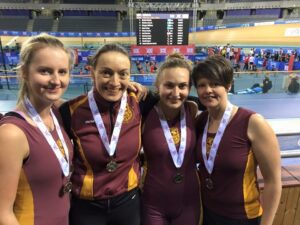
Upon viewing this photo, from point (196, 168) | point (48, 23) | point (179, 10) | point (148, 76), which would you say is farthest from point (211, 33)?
point (196, 168)

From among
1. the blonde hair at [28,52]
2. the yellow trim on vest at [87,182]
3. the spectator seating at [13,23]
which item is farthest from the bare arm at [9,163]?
the spectator seating at [13,23]

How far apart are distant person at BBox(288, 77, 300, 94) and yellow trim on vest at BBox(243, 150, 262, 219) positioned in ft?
22.9

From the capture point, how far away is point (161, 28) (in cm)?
975

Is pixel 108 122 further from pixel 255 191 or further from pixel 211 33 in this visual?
pixel 211 33

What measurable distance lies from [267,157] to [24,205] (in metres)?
1.25

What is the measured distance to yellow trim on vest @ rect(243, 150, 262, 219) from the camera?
1751 millimetres

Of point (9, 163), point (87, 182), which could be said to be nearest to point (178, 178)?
point (87, 182)

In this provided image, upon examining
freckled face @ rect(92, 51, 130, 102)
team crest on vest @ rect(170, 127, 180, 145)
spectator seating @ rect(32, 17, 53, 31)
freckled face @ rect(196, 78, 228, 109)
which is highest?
spectator seating @ rect(32, 17, 53, 31)

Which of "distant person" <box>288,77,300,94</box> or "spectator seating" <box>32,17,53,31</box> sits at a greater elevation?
"spectator seating" <box>32,17,53,31</box>

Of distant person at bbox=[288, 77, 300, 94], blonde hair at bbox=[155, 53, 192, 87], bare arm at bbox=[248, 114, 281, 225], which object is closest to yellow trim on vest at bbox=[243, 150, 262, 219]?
bare arm at bbox=[248, 114, 281, 225]

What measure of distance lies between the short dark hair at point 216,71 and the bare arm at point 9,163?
100 centimetres

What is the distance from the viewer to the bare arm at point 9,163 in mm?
1265

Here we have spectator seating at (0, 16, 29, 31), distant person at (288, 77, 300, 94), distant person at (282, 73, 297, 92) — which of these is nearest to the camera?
distant person at (288, 77, 300, 94)

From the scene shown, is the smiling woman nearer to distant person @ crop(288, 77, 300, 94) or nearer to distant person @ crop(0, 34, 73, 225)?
distant person @ crop(0, 34, 73, 225)
